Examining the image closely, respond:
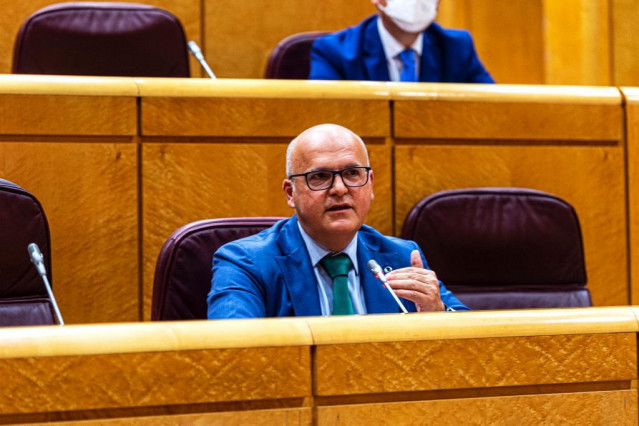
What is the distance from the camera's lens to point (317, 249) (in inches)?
30.6

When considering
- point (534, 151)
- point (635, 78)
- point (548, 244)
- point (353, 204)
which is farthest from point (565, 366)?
point (635, 78)

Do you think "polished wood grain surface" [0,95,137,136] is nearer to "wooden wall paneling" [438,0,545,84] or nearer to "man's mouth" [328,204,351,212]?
"man's mouth" [328,204,351,212]

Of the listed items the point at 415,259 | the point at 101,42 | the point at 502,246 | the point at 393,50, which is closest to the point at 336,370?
the point at 415,259

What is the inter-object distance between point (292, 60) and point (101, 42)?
0.81ft

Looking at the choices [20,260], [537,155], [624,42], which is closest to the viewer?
[20,260]

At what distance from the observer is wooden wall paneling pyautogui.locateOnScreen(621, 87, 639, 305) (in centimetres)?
100

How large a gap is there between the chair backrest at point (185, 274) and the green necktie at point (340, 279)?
88 mm

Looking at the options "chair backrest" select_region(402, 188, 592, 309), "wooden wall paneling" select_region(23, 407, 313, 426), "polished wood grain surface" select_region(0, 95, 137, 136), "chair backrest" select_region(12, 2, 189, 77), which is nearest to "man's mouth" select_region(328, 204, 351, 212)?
"chair backrest" select_region(402, 188, 592, 309)

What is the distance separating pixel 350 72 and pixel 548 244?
0.32 m

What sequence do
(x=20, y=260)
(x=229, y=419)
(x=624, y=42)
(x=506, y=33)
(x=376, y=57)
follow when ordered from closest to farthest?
1. (x=229, y=419)
2. (x=20, y=260)
3. (x=376, y=57)
4. (x=624, y=42)
5. (x=506, y=33)

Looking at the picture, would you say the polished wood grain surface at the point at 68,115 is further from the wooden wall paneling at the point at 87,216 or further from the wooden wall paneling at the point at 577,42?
the wooden wall paneling at the point at 577,42

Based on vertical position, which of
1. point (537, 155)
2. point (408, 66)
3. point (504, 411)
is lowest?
point (504, 411)

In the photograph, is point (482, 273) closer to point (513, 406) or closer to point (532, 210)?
point (532, 210)

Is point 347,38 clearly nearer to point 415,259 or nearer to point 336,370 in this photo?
point 415,259
